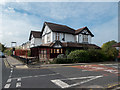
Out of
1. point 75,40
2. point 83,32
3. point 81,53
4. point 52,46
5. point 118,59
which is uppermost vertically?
point 83,32

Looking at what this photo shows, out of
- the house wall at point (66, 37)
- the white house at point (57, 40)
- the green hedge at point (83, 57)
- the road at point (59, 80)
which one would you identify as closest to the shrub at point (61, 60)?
the green hedge at point (83, 57)

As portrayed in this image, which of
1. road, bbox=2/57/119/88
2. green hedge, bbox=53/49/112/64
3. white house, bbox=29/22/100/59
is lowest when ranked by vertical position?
road, bbox=2/57/119/88

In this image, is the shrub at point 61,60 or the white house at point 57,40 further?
the white house at point 57,40

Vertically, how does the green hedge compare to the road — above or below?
above

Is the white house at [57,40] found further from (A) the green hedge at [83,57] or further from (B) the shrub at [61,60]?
(B) the shrub at [61,60]

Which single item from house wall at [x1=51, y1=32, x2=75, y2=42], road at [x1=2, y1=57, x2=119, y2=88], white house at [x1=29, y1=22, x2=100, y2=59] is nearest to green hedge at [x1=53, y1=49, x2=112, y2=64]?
white house at [x1=29, y1=22, x2=100, y2=59]

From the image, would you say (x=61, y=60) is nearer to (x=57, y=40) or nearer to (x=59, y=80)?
(x=57, y=40)

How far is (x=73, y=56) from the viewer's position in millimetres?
16844

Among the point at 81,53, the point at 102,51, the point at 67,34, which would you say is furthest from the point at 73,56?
the point at 67,34

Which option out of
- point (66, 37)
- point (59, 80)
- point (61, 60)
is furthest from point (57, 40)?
point (59, 80)

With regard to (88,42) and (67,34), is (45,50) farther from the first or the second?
(88,42)

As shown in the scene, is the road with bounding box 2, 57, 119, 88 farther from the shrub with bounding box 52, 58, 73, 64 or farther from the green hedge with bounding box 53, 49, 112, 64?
the green hedge with bounding box 53, 49, 112, 64

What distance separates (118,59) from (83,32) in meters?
10.5

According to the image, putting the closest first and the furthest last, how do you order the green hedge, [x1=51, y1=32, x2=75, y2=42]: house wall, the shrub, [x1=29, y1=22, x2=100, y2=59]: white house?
the shrub
the green hedge
[x1=29, y1=22, x2=100, y2=59]: white house
[x1=51, y1=32, x2=75, y2=42]: house wall
